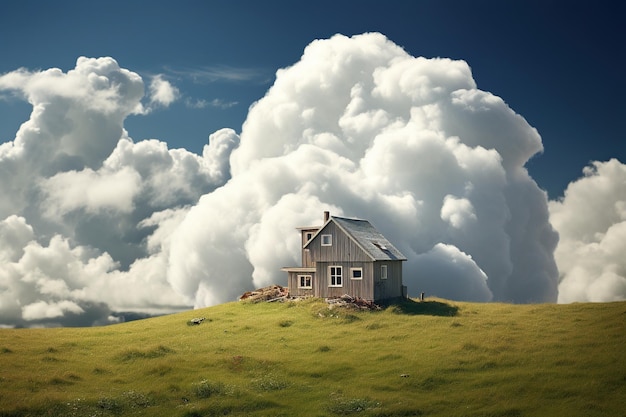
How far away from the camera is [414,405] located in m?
36.0

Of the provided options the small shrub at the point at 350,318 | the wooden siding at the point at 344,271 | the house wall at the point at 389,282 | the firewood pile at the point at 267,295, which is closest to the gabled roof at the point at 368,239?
the wooden siding at the point at 344,271

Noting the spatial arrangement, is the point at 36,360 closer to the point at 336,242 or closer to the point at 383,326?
the point at 383,326

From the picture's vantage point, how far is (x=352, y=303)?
6794 centimetres

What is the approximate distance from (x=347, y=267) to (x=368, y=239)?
5605 mm

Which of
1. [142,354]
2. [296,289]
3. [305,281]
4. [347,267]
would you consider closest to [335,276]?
[347,267]

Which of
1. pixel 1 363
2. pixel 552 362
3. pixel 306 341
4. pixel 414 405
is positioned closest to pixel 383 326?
pixel 306 341

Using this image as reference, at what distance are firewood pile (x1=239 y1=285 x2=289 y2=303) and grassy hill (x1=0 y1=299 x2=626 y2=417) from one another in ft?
39.7

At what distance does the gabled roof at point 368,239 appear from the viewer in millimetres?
71812

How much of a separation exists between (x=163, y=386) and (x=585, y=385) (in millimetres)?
27785

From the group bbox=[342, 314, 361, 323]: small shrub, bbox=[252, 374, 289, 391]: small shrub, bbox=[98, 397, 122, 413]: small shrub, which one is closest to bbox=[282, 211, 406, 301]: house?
bbox=[342, 314, 361, 323]: small shrub

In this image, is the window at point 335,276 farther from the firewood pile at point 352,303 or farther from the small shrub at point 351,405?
the small shrub at point 351,405

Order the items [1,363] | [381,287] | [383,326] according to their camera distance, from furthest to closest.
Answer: [381,287] < [383,326] < [1,363]

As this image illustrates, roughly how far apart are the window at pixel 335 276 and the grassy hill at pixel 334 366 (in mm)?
7991

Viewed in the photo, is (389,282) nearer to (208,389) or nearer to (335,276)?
(335,276)
